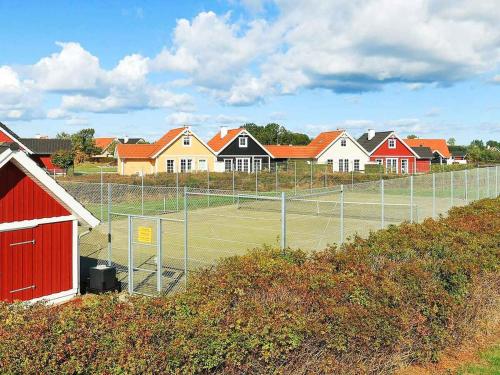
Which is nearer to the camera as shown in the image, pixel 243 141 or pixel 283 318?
pixel 283 318

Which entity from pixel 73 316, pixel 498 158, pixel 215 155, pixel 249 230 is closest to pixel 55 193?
pixel 73 316

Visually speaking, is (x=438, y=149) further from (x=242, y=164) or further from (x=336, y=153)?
(x=242, y=164)

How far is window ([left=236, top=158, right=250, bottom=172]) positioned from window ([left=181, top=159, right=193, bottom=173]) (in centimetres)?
633

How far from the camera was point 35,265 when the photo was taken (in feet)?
40.8

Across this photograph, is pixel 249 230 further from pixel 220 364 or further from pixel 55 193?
pixel 220 364

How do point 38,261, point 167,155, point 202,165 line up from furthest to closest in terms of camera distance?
point 202,165, point 167,155, point 38,261

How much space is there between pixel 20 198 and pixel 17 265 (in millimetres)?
1488

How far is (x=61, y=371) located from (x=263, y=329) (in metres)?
2.08

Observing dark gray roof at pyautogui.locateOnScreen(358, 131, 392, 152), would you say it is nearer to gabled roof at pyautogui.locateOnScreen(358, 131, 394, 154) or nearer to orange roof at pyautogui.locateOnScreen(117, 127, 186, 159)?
gabled roof at pyautogui.locateOnScreen(358, 131, 394, 154)

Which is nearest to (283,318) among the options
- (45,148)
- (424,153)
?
(45,148)

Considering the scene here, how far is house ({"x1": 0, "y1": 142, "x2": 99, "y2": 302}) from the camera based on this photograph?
38.6ft

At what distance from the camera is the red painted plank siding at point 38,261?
38.8 feet

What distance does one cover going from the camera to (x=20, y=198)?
475 inches

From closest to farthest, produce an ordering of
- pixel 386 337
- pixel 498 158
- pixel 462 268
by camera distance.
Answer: pixel 386 337 < pixel 462 268 < pixel 498 158
